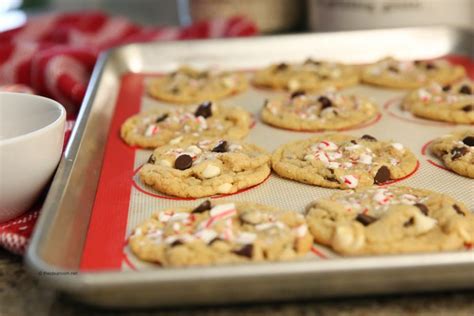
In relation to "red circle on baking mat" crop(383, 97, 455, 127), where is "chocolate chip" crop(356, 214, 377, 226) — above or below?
above

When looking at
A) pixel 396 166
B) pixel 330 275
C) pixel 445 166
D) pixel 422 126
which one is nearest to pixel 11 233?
pixel 330 275

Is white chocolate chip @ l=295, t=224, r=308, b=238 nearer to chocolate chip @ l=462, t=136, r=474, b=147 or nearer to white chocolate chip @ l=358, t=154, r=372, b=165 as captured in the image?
white chocolate chip @ l=358, t=154, r=372, b=165

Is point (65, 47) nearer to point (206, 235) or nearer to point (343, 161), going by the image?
point (343, 161)

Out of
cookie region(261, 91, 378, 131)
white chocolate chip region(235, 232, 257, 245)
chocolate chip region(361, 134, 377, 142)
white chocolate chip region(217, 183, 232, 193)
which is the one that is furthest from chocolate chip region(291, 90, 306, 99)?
white chocolate chip region(235, 232, 257, 245)

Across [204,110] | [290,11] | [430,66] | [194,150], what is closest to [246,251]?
[194,150]

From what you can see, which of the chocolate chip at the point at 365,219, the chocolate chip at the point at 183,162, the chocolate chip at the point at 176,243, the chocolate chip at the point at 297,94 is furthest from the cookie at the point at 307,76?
the chocolate chip at the point at 176,243

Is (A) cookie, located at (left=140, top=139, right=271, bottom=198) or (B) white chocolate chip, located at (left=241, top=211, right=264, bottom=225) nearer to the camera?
(B) white chocolate chip, located at (left=241, top=211, right=264, bottom=225)

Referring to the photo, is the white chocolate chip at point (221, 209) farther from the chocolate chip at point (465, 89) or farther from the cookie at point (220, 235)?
the chocolate chip at point (465, 89)
